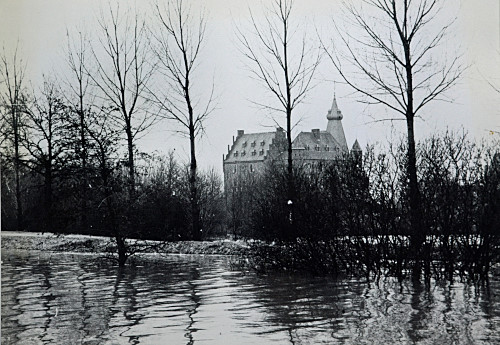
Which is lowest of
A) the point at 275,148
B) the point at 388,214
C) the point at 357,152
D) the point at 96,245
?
the point at 96,245

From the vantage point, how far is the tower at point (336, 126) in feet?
37.9

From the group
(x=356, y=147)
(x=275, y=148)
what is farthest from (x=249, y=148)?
(x=356, y=147)

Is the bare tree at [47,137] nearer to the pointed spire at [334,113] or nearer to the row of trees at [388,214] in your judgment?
the row of trees at [388,214]

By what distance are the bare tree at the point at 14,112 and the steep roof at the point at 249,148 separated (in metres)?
4.14

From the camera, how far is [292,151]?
1284cm

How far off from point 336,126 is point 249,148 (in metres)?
2.02

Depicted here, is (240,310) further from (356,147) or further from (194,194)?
(194,194)

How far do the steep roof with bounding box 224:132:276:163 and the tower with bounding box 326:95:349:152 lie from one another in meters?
1.53

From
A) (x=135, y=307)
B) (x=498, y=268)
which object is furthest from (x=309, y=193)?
(x=135, y=307)

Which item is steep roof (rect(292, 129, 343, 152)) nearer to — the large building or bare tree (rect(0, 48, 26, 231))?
the large building

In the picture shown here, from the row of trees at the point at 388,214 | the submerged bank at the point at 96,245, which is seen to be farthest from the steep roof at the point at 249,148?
the submerged bank at the point at 96,245

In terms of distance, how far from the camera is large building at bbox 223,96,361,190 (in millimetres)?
12164

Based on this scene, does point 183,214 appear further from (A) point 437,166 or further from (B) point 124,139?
(A) point 437,166

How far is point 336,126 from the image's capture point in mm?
12188
